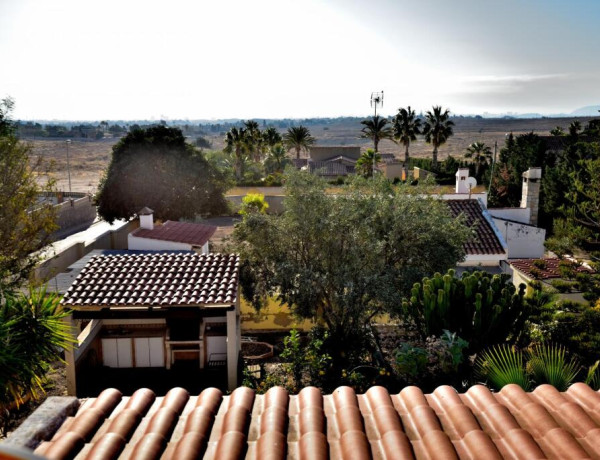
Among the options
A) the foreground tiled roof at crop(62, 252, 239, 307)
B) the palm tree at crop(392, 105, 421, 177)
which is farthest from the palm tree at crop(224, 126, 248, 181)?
the foreground tiled roof at crop(62, 252, 239, 307)

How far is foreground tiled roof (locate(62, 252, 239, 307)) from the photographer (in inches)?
483

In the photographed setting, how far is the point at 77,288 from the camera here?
41.7ft

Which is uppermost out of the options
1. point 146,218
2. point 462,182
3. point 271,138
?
point 271,138

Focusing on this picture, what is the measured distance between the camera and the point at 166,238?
19484 mm

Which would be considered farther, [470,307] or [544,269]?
[544,269]

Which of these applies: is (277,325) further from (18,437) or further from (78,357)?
(18,437)

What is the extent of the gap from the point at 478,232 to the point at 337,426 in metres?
18.3

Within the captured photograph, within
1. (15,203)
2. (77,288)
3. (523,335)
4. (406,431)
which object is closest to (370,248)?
(523,335)

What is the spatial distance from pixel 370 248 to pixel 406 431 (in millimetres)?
8876

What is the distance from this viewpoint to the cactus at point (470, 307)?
11703 millimetres

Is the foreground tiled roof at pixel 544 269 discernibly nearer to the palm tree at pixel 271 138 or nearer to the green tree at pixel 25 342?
the green tree at pixel 25 342

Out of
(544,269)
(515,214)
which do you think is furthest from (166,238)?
(515,214)

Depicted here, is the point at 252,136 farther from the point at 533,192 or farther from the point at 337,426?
the point at 337,426

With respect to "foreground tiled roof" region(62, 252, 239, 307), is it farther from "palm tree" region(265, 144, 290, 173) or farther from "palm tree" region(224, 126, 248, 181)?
"palm tree" region(265, 144, 290, 173)
